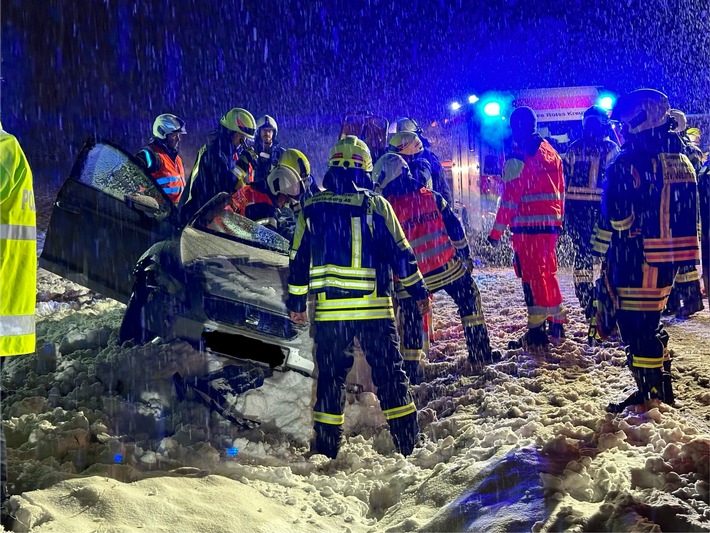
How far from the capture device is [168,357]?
4.91 meters

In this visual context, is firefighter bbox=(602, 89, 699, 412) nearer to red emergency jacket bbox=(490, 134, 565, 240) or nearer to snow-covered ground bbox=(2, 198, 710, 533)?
snow-covered ground bbox=(2, 198, 710, 533)

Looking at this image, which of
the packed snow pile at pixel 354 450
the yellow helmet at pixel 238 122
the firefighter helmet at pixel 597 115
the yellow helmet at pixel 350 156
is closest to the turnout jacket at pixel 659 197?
the packed snow pile at pixel 354 450

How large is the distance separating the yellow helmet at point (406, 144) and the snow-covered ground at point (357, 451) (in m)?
1.96

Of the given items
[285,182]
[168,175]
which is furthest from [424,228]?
[168,175]

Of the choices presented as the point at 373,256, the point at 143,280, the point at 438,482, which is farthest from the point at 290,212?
the point at 438,482

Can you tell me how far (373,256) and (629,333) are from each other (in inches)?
70.7

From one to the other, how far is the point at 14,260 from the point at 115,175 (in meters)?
2.32

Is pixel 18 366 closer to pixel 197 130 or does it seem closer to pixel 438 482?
pixel 438 482

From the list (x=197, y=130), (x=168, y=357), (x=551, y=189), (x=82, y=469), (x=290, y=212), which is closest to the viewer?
(x=82, y=469)

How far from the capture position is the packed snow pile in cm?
297

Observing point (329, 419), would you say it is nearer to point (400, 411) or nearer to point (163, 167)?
point (400, 411)

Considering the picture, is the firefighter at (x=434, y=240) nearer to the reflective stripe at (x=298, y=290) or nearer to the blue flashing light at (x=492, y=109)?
the reflective stripe at (x=298, y=290)

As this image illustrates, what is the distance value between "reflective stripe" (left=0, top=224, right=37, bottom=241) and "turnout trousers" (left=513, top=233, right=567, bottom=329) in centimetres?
421

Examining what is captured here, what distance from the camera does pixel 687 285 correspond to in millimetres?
6680
